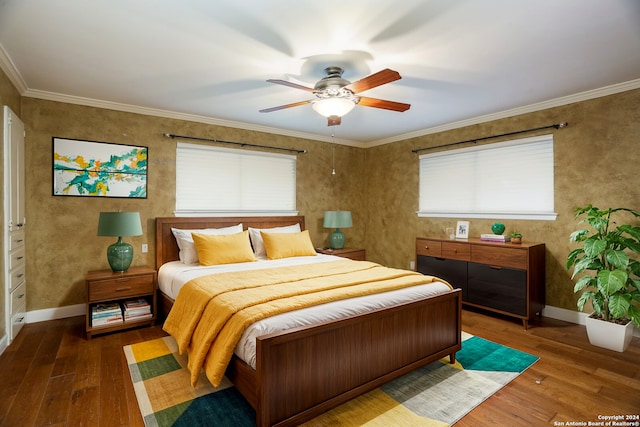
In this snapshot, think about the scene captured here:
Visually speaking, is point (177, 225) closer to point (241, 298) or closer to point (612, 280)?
point (241, 298)

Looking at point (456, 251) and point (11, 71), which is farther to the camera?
point (456, 251)

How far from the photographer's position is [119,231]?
346cm

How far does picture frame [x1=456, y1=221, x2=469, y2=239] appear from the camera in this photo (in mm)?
4529

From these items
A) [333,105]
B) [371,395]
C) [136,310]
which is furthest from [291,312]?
[136,310]

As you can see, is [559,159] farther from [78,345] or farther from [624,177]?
[78,345]

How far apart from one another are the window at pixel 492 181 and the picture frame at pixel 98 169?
403 cm

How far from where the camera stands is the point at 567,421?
6.75ft

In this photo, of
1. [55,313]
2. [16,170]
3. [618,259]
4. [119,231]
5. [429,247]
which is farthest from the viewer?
[429,247]

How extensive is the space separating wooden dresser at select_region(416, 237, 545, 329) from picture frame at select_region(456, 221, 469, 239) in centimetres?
25

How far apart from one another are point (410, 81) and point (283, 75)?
3.97ft

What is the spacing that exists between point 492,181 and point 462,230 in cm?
75

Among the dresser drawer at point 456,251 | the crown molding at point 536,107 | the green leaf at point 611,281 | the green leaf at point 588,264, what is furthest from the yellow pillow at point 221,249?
the green leaf at point 611,281

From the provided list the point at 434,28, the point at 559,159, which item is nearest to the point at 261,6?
the point at 434,28

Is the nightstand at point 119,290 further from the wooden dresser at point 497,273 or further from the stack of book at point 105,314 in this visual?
the wooden dresser at point 497,273
